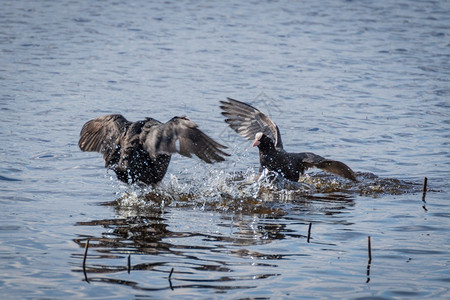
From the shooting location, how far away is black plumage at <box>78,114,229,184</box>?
754 cm

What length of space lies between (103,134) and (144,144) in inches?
36.2

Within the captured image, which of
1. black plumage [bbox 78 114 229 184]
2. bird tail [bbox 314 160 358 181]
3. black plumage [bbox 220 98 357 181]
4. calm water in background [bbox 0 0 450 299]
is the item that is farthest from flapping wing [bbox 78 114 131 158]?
bird tail [bbox 314 160 358 181]

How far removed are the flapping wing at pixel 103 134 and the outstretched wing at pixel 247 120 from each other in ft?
6.61

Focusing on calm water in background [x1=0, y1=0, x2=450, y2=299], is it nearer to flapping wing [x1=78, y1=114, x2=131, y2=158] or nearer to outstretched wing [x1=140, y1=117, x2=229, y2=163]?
flapping wing [x1=78, y1=114, x2=131, y2=158]

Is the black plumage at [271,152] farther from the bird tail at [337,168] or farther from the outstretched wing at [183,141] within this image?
the outstretched wing at [183,141]

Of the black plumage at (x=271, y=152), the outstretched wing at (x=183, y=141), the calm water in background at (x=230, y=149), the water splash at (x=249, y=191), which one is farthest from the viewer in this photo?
the black plumage at (x=271, y=152)

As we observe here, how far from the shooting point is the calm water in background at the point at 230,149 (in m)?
5.55

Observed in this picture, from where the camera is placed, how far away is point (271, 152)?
9453 millimetres

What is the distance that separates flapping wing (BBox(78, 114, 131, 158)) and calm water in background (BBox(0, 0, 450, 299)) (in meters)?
0.54

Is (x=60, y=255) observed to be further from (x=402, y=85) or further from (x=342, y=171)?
(x=402, y=85)

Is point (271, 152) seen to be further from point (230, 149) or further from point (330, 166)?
point (230, 149)

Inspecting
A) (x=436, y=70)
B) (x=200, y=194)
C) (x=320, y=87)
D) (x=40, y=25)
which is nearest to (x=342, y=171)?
(x=200, y=194)

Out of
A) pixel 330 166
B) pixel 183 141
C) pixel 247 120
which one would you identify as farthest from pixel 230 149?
pixel 183 141

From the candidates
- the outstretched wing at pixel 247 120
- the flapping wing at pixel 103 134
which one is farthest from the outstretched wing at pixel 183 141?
the outstretched wing at pixel 247 120
